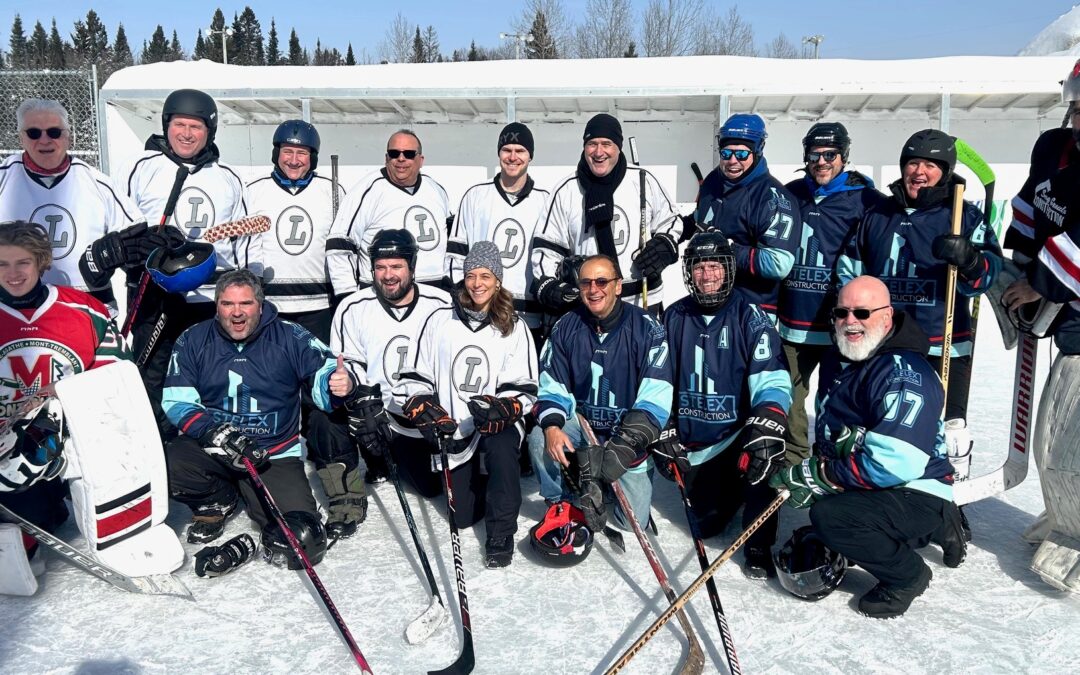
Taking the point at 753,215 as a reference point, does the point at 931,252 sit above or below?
below

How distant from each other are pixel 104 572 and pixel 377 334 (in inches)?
54.0

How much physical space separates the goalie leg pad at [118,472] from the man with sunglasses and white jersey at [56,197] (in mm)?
933

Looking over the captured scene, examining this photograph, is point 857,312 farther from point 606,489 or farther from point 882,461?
point 606,489

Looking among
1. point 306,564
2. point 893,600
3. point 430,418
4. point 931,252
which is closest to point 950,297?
point 931,252

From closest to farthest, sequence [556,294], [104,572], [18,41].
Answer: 1. [104,572]
2. [556,294]
3. [18,41]

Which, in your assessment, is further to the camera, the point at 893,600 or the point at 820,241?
the point at 820,241

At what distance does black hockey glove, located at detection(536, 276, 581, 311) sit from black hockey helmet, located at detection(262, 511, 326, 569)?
55.2 inches

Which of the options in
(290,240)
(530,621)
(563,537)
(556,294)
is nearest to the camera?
(530,621)

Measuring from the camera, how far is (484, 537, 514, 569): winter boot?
9.68ft

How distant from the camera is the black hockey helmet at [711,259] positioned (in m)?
2.98

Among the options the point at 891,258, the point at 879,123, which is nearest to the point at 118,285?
the point at 891,258

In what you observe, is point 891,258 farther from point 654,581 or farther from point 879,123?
point 879,123

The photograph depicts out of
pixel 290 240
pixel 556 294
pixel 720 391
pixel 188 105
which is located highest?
pixel 188 105

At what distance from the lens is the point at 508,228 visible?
395cm
